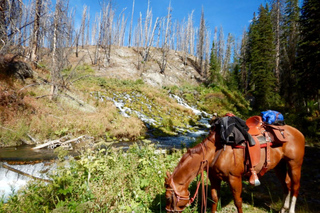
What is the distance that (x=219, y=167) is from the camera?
282 centimetres

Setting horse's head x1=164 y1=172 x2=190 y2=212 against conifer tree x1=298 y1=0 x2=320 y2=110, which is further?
conifer tree x1=298 y1=0 x2=320 y2=110

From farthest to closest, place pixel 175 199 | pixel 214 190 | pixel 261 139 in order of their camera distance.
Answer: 1. pixel 261 139
2. pixel 214 190
3. pixel 175 199

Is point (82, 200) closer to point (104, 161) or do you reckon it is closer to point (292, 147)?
point (104, 161)

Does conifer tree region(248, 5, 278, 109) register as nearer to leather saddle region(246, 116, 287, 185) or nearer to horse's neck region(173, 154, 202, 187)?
leather saddle region(246, 116, 287, 185)

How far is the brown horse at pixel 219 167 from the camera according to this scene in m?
2.51

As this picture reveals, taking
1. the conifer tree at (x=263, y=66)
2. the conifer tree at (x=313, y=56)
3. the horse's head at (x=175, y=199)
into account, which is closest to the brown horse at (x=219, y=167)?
the horse's head at (x=175, y=199)

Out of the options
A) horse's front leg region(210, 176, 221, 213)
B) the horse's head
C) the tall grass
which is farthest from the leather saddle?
the tall grass

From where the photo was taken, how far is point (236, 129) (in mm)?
2908

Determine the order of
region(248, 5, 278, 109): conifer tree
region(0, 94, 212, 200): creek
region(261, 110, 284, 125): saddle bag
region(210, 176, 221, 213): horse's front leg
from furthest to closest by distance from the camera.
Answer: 1. region(248, 5, 278, 109): conifer tree
2. region(0, 94, 212, 200): creek
3. region(261, 110, 284, 125): saddle bag
4. region(210, 176, 221, 213): horse's front leg

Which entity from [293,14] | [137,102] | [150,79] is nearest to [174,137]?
[137,102]

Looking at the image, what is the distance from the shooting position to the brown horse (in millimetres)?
2508

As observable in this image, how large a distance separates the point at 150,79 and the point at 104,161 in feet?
90.2

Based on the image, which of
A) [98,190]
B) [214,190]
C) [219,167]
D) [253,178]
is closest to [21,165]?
[98,190]

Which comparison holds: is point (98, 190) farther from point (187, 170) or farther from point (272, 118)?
point (272, 118)
